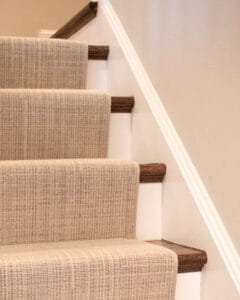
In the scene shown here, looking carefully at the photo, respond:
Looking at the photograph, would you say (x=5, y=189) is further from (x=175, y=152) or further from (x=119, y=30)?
(x=119, y=30)

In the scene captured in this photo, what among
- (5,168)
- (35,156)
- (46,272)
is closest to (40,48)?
(35,156)

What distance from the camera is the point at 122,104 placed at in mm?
1597

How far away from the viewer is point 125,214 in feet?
4.23

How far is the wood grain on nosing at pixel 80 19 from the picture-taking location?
2.04 meters

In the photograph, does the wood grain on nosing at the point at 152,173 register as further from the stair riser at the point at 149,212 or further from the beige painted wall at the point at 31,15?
the beige painted wall at the point at 31,15

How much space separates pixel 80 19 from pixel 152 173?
102 cm

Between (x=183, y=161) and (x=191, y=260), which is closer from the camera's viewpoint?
(x=191, y=260)

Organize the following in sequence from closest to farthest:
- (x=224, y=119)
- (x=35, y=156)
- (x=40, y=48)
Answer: (x=224, y=119), (x=35, y=156), (x=40, y=48)

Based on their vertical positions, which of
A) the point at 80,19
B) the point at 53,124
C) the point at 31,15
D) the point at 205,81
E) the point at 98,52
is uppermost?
the point at 31,15

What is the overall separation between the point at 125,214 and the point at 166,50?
0.49 meters

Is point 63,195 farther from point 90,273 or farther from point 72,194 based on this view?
point 90,273

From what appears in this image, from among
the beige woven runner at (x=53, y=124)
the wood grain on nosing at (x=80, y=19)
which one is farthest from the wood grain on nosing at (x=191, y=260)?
the wood grain on nosing at (x=80, y=19)

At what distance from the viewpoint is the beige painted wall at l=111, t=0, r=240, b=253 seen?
1086 mm

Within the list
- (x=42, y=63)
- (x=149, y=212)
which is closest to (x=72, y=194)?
(x=149, y=212)
